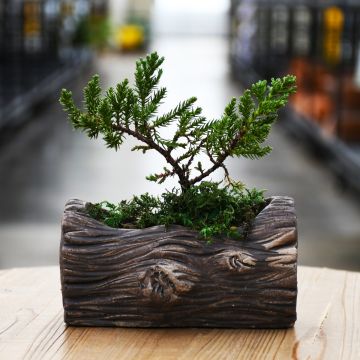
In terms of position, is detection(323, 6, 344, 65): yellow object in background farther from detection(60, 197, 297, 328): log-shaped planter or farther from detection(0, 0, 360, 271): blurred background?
detection(60, 197, 297, 328): log-shaped planter

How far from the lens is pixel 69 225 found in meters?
1.84

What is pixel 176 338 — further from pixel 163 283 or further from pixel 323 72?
pixel 323 72

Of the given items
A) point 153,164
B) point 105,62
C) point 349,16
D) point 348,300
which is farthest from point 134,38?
point 348,300

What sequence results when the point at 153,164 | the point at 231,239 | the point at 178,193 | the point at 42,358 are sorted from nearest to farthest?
the point at 42,358 < the point at 231,239 < the point at 178,193 < the point at 153,164

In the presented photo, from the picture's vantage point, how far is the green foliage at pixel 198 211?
1828 millimetres

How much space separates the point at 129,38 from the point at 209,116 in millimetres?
13056

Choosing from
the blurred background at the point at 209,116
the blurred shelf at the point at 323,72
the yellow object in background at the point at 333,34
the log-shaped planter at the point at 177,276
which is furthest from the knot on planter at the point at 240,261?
the yellow object in background at the point at 333,34

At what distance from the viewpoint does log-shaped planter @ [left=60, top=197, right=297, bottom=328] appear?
1800 millimetres

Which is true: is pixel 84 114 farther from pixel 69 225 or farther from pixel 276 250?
pixel 276 250

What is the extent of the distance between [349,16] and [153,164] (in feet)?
9.80

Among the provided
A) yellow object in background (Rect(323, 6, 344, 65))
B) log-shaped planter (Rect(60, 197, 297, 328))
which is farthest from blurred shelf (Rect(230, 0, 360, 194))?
log-shaped planter (Rect(60, 197, 297, 328))

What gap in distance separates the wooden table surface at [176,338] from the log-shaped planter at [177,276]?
26mm

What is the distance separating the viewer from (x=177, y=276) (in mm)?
1793

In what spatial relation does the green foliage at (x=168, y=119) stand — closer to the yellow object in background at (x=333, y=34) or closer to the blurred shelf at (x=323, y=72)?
the blurred shelf at (x=323, y=72)
